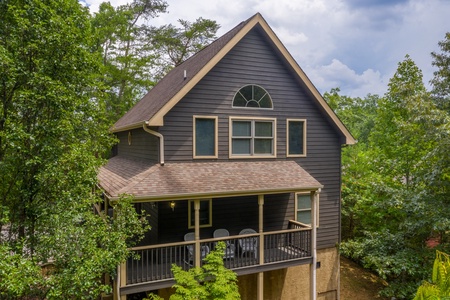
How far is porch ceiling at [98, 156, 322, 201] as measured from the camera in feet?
27.1

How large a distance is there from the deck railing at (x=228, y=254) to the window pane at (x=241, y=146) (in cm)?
308

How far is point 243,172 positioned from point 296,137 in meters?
3.11

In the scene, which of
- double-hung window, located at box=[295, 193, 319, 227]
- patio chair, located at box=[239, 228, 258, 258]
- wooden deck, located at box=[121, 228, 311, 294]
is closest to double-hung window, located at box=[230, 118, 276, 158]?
double-hung window, located at box=[295, 193, 319, 227]

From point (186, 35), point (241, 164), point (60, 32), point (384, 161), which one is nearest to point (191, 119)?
point (241, 164)

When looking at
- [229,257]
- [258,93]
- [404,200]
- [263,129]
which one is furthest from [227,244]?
[404,200]

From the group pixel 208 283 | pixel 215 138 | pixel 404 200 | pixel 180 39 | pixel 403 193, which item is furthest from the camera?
pixel 180 39

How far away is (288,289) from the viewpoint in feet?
37.6

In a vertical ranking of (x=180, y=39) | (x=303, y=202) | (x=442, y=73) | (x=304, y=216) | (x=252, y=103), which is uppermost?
(x=180, y=39)

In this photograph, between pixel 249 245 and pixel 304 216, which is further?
pixel 304 216

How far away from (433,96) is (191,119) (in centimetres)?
2279

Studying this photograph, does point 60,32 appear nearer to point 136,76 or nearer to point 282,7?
point 282,7

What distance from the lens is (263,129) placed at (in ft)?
37.4

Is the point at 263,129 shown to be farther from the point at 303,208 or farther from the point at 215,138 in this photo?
the point at 303,208

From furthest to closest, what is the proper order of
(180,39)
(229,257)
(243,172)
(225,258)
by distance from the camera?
(180,39) < (243,172) < (225,258) < (229,257)
